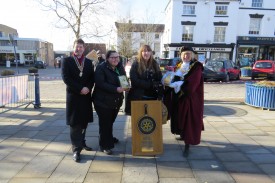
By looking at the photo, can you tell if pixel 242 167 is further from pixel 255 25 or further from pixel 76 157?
pixel 255 25

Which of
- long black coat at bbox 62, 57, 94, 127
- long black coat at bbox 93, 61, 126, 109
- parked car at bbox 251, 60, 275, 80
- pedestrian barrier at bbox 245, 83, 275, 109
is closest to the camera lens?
long black coat at bbox 62, 57, 94, 127

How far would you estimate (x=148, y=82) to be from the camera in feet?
13.9

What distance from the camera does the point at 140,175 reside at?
12.2 ft

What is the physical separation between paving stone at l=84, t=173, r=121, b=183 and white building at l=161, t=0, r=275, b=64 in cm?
2832

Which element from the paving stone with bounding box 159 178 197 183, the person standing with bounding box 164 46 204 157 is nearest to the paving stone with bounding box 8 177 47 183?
the paving stone with bounding box 159 178 197 183

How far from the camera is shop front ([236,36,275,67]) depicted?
3050cm

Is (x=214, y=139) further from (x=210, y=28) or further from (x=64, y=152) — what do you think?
(x=210, y=28)

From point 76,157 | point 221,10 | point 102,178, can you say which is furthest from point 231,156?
point 221,10

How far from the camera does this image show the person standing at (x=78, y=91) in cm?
402

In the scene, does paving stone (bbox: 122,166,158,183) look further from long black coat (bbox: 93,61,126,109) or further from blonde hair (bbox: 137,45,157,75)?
blonde hair (bbox: 137,45,157,75)

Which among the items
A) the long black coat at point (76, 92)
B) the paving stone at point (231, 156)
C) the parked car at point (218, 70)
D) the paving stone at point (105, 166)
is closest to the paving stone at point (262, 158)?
the paving stone at point (231, 156)

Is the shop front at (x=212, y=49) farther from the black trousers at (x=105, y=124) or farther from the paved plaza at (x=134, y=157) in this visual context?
the black trousers at (x=105, y=124)

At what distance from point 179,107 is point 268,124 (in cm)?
332

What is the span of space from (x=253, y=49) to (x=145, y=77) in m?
31.2
